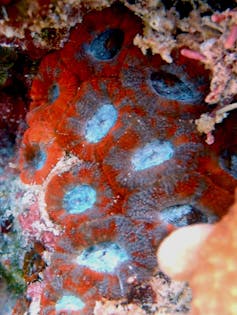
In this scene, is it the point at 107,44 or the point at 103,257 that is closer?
the point at 103,257

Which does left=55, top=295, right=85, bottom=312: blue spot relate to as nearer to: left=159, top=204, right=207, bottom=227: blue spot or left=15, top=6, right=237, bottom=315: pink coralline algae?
left=15, top=6, right=237, bottom=315: pink coralline algae

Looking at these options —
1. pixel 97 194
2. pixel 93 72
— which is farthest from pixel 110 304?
pixel 93 72

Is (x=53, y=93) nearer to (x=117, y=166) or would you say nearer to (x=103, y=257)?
(x=117, y=166)

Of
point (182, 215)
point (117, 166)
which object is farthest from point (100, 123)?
point (182, 215)

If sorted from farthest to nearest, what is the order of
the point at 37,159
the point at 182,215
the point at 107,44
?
the point at 37,159 → the point at 107,44 → the point at 182,215

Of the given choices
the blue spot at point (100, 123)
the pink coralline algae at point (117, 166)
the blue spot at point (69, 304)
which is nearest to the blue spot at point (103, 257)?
the pink coralline algae at point (117, 166)
